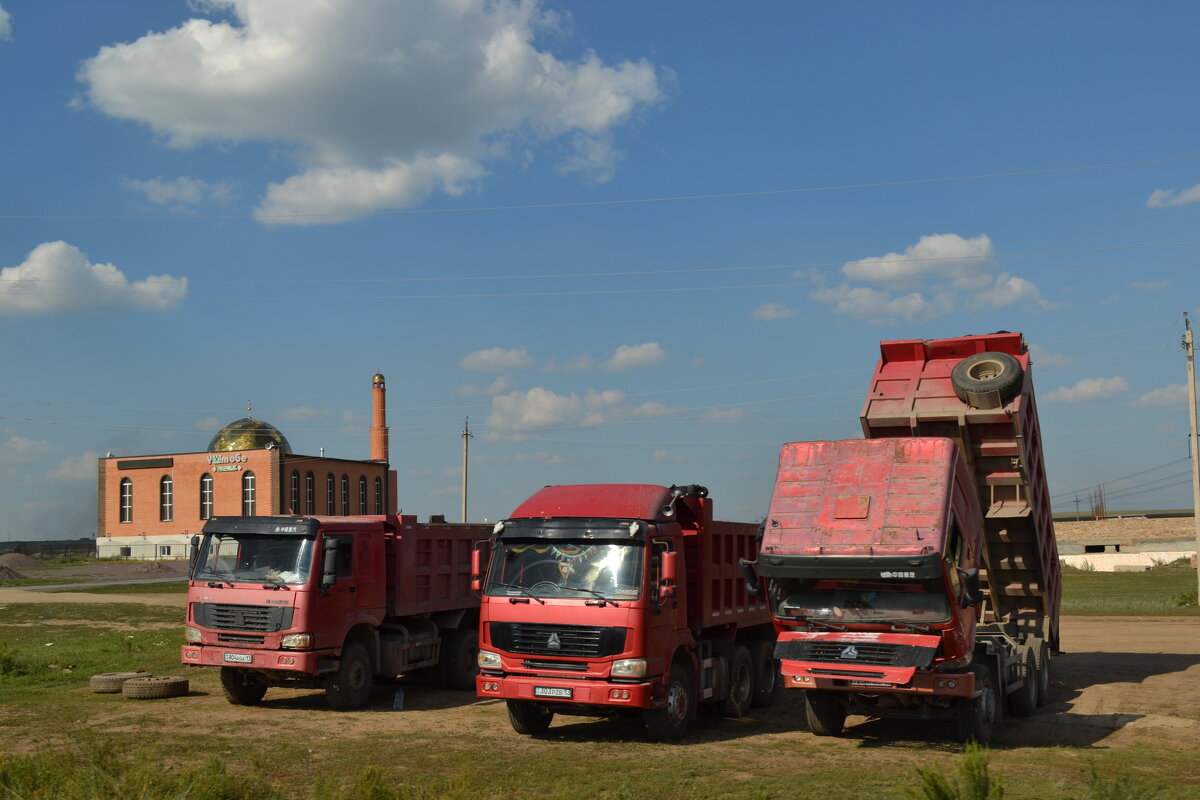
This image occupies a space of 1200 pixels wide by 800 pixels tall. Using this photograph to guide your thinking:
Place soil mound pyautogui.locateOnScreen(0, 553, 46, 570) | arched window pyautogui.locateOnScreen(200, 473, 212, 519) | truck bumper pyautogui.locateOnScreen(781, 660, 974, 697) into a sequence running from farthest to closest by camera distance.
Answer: arched window pyautogui.locateOnScreen(200, 473, 212, 519) < soil mound pyautogui.locateOnScreen(0, 553, 46, 570) < truck bumper pyautogui.locateOnScreen(781, 660, 974, 697)

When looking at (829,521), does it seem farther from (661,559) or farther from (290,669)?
(290,669)

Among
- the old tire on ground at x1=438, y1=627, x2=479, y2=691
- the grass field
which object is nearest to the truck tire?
the grass field

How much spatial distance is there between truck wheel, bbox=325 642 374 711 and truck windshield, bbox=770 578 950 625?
6.54 metres

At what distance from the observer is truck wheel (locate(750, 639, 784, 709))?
52.7 feet

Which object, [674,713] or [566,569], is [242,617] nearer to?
[566,569]

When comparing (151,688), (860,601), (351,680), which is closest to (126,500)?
(151,688)

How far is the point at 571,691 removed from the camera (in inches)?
496

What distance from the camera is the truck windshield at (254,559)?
15344 millimetres

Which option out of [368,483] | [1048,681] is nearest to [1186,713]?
[1048,681]

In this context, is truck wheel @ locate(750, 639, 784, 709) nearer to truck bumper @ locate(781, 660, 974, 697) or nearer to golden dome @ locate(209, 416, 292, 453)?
truck bumper @ locate(781, 660, 974, 697)

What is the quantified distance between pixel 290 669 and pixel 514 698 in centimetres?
372

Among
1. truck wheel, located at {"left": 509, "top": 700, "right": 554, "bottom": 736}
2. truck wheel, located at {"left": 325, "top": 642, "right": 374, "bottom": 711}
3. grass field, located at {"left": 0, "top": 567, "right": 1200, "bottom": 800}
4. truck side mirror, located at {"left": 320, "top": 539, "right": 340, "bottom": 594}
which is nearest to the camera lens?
grass field, located at {"left": 0, "top": 567, "right": 1200, "bottom": 800}

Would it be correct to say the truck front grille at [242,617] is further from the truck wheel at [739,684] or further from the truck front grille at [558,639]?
the truck wheel at [739,684]

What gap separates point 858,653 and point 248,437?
253 ft
